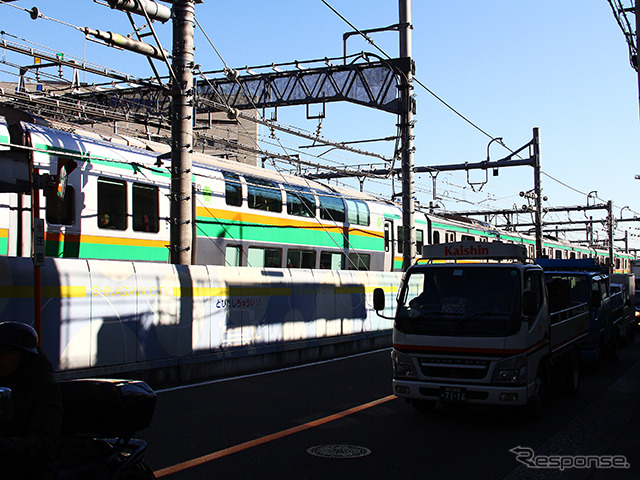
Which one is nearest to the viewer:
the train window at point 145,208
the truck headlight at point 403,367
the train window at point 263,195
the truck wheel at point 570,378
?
the truck headlight at point 403,367

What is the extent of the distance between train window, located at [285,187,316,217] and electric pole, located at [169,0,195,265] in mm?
8220

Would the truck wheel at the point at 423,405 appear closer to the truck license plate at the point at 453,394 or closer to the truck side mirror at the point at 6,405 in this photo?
the truck license plate at the point at 453,394

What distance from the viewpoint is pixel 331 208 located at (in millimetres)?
23672

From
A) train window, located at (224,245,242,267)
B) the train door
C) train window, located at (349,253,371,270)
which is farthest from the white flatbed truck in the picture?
the train door

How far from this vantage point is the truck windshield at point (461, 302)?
331 inches

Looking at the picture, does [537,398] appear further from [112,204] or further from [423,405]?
[112,204]

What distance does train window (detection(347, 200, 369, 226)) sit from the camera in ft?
82.4

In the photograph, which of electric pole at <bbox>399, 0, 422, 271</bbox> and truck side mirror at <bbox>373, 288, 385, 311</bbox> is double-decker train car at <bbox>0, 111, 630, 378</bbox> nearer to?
electric pole at <bbox>399, 0, 422, 271</bbox>

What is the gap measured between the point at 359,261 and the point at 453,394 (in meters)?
17.1

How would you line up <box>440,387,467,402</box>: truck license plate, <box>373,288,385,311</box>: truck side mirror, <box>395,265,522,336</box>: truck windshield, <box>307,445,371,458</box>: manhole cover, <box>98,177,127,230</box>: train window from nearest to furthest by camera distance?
1. <box>307,445,371,458</box>: manhole cover
2. <box>440,387,467,402</box>: truck license plate
3. <box>395,265,522,336</box>: truck windshield
4. <box>373,288,385,311</box>: truck side mirror
5. <box>98,177,127,230</box>: train window

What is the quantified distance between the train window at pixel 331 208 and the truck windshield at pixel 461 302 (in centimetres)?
1378

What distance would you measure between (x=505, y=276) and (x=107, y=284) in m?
6.40

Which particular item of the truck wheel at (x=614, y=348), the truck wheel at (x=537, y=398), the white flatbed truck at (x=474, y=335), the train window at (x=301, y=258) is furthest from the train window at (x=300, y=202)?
the truck wheel at (x=537, y=398)

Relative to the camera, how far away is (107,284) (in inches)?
423
